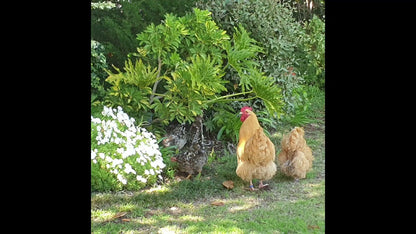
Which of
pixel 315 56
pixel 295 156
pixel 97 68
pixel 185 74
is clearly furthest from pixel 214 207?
pixel 315 56

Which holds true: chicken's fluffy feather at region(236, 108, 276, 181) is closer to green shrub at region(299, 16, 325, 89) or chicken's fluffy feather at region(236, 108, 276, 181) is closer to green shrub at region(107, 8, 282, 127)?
green shrub at region(107, 8, 282, 127)

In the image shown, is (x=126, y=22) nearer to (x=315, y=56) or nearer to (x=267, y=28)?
(x=267, y=28)

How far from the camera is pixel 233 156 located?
420 cm

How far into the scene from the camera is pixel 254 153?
3.39 metres

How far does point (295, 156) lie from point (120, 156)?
136 centimetres

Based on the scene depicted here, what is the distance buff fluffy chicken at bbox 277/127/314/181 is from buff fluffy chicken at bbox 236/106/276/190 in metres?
0.27

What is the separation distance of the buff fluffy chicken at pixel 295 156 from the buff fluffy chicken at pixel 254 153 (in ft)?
0.90

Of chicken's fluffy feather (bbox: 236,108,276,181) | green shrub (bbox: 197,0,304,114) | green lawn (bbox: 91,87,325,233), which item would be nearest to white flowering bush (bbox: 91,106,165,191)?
green lawn (bbox: 91,87,325,233)

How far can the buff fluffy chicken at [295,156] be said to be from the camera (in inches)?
144

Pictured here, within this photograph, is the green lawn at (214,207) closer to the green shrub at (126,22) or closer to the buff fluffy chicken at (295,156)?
the buff fluffy chicken at (295,156)
